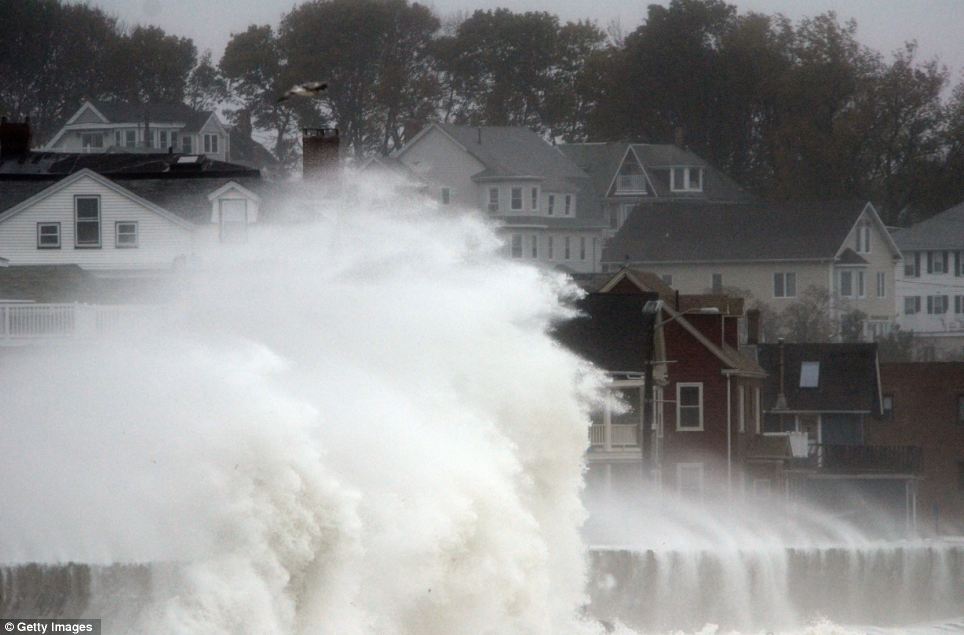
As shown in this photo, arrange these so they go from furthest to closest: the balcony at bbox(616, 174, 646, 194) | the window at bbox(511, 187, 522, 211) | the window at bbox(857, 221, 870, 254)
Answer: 1. the balcony at bbox(616, 174, 646, 194)
2. the window at bbox(511, 187, 522, 211)
3. the window at bbox(857, 221, 870, 254)

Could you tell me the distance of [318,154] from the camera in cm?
5094

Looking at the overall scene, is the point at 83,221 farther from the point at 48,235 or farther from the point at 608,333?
the point at 608,333

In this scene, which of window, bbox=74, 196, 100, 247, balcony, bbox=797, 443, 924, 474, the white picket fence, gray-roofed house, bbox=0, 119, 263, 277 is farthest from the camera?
balcony, bbox=797, 443, 924, 474

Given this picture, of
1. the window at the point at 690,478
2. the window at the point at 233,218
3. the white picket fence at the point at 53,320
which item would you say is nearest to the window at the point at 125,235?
the window at the point at 233,218

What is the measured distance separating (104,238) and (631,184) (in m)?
51.2

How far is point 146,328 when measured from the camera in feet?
117

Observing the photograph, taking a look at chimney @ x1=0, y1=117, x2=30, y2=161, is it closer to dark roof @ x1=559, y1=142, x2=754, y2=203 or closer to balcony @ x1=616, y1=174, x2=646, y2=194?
dark roof @ x1=559, y1=142, x2=754, y2=203

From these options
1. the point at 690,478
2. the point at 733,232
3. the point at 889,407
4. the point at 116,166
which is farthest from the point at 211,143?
the point at 690,478

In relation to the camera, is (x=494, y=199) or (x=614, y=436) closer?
(x=614, y=436)

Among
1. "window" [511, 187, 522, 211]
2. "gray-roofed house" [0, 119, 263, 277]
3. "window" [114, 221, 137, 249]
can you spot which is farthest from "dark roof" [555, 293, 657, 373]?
"window" [511, 187, 522, 211]

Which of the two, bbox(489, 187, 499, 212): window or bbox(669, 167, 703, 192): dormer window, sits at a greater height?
bbox(669, 167, 703, 192): dormer window

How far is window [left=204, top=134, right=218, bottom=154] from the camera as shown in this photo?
103 m

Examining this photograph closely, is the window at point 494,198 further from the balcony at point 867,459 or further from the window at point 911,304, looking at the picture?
the balcony at point 867,459

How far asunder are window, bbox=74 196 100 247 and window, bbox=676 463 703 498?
51.8ft
